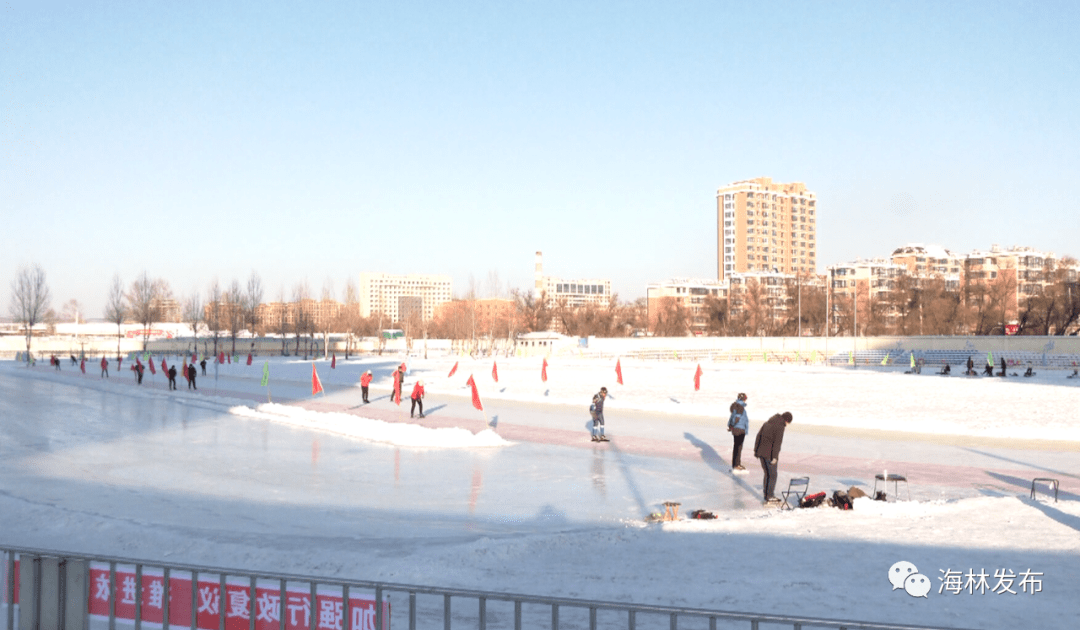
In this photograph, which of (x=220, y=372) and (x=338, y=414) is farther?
(x=220, y=372)

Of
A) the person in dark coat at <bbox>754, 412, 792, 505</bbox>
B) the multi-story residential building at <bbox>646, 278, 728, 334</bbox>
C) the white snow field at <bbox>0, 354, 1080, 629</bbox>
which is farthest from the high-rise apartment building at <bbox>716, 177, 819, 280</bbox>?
the person in dark coat at <bbox>754, 412, 792, 505</bbox>

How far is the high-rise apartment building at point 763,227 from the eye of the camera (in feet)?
571

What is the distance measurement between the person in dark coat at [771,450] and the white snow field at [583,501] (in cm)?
29

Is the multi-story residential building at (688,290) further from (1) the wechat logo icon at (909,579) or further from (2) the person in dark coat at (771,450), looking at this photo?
(1) the wechat logo icon at (909,579)

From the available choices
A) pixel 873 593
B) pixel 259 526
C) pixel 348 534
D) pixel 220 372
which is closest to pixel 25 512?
pixel 259 526

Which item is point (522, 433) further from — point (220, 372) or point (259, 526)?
point (220, 372)

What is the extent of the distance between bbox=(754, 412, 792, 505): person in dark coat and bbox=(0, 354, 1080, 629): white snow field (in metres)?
0.29

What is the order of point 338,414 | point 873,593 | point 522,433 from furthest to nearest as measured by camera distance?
point 338,414, point 522,433, point 873,593

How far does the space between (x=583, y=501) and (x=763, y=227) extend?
560 ft

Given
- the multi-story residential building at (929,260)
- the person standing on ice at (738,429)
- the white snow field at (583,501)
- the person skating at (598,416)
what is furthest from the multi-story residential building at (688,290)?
the person standing on ice at (738,429)

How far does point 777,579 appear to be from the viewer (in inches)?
313

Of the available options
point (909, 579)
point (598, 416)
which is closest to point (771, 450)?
point (909, 579)

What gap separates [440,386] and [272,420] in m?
15.1

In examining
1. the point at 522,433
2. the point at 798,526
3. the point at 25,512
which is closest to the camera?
the point at 798,526
